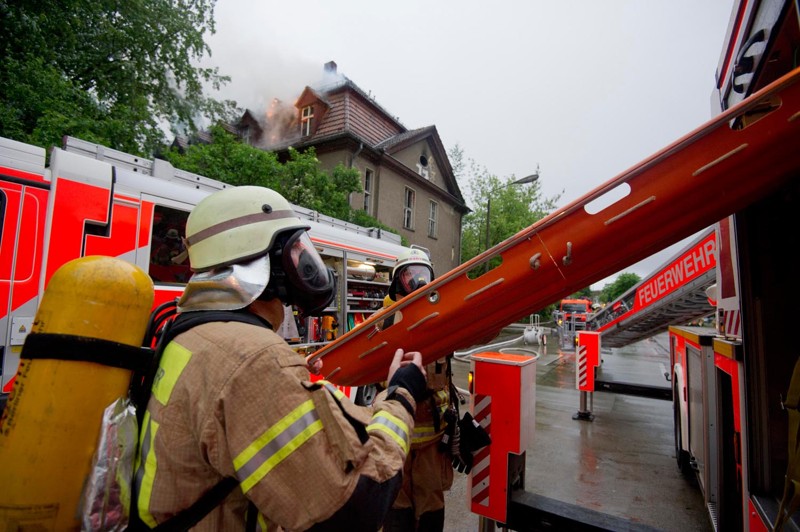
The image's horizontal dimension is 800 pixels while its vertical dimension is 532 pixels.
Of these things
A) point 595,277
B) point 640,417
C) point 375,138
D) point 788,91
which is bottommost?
point 640,417

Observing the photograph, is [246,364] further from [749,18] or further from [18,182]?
[18,182]

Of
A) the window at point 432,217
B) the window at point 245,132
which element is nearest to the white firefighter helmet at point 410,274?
the window at point 245,132

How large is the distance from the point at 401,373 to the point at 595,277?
34.0 inches

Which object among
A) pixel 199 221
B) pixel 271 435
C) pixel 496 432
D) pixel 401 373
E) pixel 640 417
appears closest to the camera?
pixel 271 435

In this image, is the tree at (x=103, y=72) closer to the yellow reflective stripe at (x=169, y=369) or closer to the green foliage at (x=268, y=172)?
the green foliage at (x=268, y=172)

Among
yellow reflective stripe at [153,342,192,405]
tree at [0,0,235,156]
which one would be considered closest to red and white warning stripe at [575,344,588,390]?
yellow reflective stripe at [153,342,192,405]

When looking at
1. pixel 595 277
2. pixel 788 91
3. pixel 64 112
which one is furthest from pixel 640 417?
pixel 64 112

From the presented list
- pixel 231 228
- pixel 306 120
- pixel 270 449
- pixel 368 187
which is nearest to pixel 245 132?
pixel 306 120

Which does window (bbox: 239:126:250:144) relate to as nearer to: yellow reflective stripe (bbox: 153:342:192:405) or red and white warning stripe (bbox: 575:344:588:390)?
red and white warning stripe (bbox: 575:344:588:390)

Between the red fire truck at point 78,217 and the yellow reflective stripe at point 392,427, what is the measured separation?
3.59 meters

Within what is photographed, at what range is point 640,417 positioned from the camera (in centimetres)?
668

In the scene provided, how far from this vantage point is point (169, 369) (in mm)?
1045

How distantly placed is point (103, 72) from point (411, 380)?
13.0 meters

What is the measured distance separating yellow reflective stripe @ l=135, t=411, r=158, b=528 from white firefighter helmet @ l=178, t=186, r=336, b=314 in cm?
35
